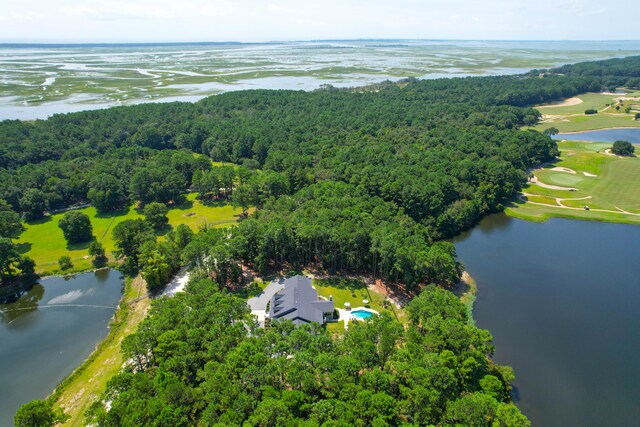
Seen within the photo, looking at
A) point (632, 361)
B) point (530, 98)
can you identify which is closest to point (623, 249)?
point (632, 361)

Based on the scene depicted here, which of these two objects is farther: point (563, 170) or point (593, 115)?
point (593, 115)

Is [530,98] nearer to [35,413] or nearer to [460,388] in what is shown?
[460,388]

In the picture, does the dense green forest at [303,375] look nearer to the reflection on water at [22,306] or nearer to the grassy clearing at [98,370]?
the grassy clearing at [98,370]

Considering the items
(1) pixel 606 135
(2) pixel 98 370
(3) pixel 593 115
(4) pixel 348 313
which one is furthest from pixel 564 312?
(3) pixel 593 115

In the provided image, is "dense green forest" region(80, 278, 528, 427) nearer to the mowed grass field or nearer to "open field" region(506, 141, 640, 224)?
the mowed grass field

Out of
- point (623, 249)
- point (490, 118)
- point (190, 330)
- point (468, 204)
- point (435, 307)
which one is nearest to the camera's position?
point (190, 330)

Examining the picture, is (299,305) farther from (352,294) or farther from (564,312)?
(564,312)

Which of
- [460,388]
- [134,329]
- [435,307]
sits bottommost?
[134,329]
